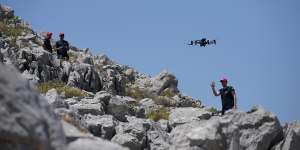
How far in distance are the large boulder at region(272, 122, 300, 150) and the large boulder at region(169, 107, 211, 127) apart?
6.21 m

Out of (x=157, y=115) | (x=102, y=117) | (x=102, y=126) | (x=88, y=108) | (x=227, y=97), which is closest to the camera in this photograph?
(x=102, y=126)

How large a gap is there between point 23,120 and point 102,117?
46.4ft

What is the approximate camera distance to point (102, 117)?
87.2 feet

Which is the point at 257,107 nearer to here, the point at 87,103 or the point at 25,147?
the point at 87,103

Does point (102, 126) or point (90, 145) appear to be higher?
point (102, 126)

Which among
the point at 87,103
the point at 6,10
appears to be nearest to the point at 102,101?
the point at 87,103

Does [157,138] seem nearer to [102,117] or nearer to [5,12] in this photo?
[102,117]

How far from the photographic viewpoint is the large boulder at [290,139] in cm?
2350

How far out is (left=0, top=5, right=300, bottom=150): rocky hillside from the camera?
1264cm

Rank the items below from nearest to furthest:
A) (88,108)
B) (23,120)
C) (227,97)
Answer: (23,120) < (227,97) < (88,108)

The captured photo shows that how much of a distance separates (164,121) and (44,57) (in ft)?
44.5

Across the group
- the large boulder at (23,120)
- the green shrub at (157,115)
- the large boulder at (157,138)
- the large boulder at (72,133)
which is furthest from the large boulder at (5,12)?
the large boulder at (23,120)

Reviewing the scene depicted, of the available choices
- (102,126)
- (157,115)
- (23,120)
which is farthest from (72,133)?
(157,115)

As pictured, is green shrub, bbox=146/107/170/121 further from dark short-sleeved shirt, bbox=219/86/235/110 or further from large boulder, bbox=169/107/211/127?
dark short-sleeved shirt, bbox=219/86/235/110
